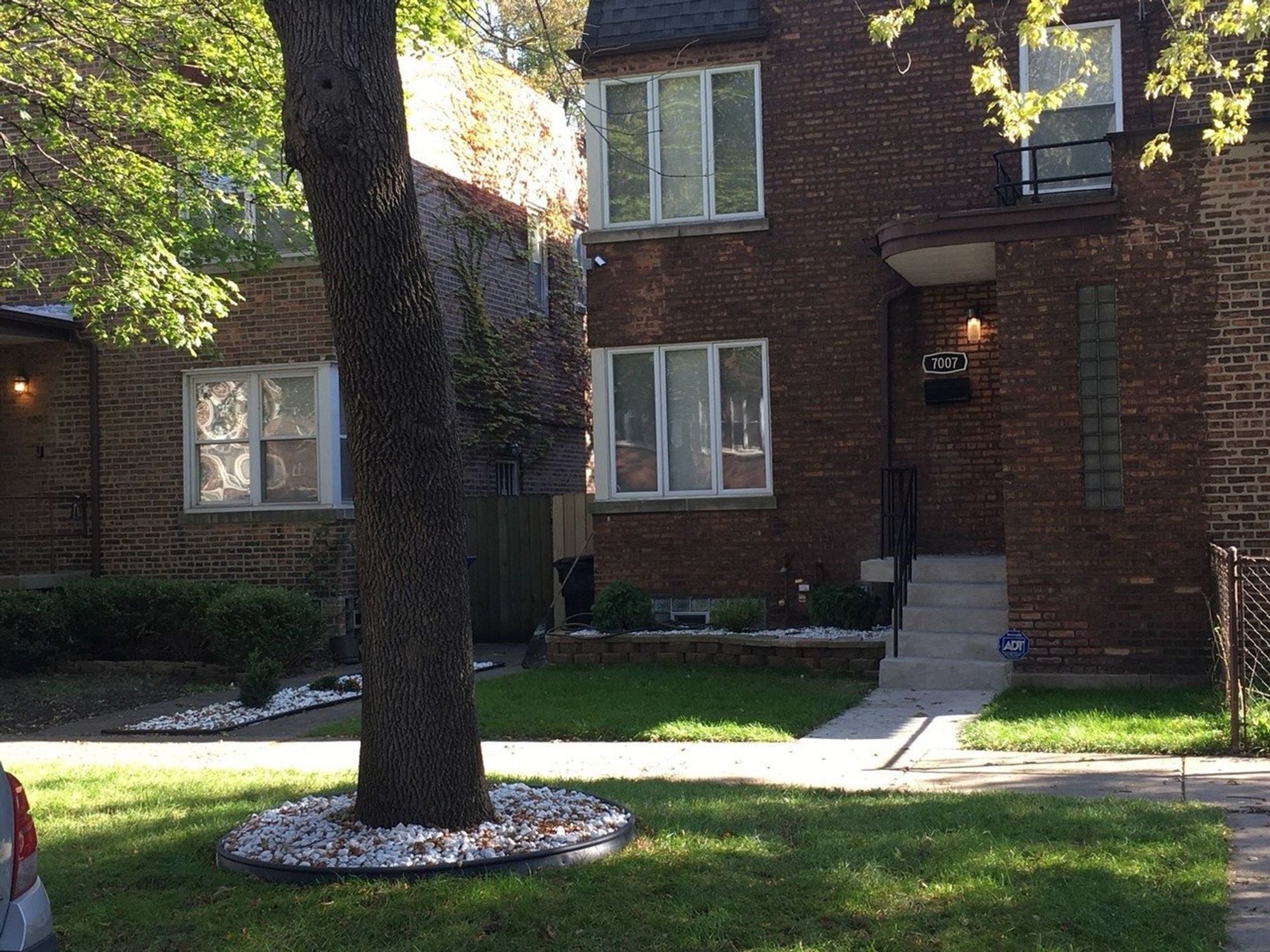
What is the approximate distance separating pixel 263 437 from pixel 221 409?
27.3 inches

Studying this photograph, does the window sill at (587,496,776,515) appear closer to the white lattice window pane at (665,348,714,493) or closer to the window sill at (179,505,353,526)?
the white lattice window pane at (665,348,714,493)

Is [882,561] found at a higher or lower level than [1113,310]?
lower

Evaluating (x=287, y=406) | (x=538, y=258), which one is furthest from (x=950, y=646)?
(x=538, y=258)

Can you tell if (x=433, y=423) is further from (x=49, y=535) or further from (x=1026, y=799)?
(x=49, y=535)

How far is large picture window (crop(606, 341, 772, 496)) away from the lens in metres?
14.3

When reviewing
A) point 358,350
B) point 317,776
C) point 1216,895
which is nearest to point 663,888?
point 1216,895

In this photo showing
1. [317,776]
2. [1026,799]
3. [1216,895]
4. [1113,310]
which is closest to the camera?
[1216,895]

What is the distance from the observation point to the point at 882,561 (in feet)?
42.6

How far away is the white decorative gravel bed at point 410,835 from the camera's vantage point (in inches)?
231

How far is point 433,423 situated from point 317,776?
3310 millimetres

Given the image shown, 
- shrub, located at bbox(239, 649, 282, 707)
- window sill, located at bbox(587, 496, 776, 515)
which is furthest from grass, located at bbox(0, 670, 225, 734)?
window sill, located at bbox(587, 496, 776, 515)

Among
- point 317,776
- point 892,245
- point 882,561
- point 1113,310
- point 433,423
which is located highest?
point 892,245

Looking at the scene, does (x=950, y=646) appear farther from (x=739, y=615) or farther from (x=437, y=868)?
(x=437, y=868)

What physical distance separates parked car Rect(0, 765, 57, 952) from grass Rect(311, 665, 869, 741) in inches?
238
